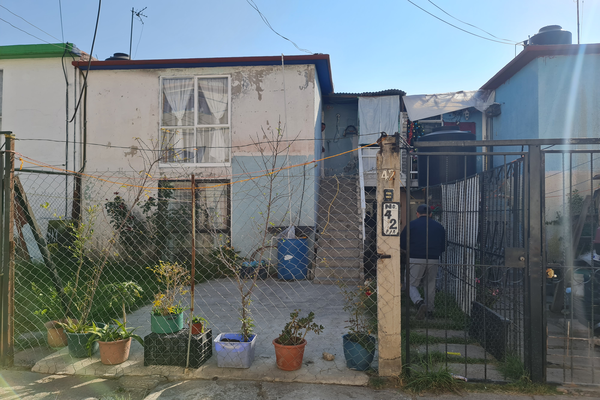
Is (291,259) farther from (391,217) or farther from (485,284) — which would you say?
(391,217)

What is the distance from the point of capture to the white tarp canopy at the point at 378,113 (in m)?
12.3

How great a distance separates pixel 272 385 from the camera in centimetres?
370

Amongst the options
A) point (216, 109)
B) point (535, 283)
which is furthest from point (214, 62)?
point (535, 283)

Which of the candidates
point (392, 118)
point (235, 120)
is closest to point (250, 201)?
point (235, 120)

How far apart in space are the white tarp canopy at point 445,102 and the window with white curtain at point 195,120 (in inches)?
231

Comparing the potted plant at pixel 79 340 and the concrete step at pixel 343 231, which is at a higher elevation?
the concrete step at pixel 343 231

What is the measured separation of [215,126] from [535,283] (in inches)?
311

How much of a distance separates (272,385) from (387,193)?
2.11 meters

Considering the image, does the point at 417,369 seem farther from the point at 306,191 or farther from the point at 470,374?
the point at 306,191

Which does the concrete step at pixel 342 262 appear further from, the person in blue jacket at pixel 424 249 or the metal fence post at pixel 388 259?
the metal fence post at pixel 388 259

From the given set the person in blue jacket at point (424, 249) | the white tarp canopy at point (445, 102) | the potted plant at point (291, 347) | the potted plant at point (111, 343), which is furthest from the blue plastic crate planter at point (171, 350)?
the white tarp canopy at point (445, 102)

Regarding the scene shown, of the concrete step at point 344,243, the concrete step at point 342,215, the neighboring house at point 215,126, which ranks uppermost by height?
the neighboring house at point 215,126

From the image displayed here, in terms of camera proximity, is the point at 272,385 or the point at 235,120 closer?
the point at 272,385

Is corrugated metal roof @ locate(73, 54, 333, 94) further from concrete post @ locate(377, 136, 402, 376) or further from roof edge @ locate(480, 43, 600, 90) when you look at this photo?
concrete post @ locate(377, 136, 402, 376)
